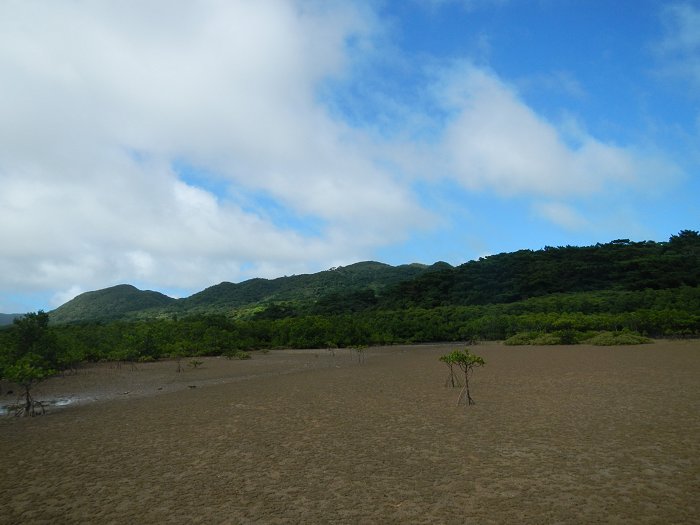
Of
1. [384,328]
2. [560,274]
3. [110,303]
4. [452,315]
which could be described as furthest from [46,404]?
[110,303]

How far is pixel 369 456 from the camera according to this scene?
10945 mm

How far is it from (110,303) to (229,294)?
35541 mm

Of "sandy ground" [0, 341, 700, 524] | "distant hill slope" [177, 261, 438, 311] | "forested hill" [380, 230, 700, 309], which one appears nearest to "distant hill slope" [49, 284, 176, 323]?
"distant hill slope" [177, 261, 438, 311]

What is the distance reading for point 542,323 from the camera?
5122cm

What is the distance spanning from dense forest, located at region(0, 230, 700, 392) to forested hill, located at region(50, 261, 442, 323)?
1813mm

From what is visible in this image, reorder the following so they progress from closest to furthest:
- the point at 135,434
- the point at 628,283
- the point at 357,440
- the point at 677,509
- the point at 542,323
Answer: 1. the point at 677,509
2. the point at 357,440
3. the point at 135,434
4. the point at 542,323
5. the point at 628,283

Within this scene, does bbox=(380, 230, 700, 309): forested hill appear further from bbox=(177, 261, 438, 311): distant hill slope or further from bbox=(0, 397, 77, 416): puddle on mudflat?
bbox=(0, 397, 77, 416): puddle on mudflat

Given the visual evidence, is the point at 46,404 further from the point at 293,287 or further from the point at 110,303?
the point at 110,303

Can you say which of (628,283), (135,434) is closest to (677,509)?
(135,434)

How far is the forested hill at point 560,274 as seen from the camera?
7038 centimetres

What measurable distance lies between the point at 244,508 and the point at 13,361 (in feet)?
81.8

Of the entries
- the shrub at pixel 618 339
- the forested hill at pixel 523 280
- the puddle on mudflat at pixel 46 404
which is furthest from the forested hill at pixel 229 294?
the puddle on mudflat at pixel 46 404

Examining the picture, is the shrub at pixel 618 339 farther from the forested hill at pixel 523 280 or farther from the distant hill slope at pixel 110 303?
the distant hill slope at pixel 110 303

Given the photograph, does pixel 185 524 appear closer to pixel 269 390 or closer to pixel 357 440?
pixel 357 440
